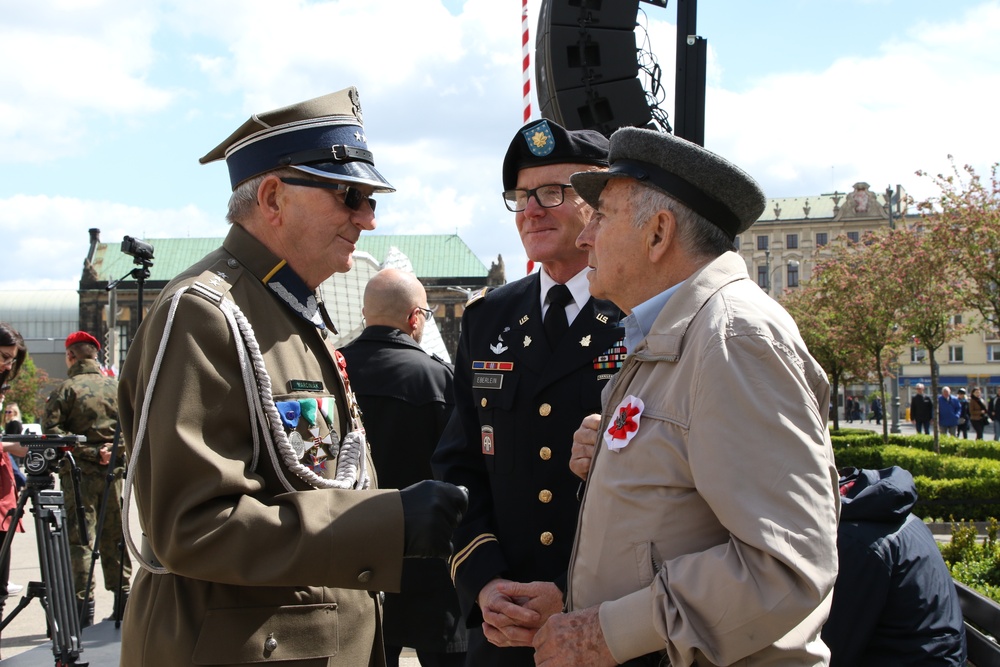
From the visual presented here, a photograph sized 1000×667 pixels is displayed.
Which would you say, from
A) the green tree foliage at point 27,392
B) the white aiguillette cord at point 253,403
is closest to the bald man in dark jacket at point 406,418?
the white aiguillette cord at point 253,403

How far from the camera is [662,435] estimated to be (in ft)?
6.61

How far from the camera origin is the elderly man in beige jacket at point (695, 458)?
1.85 m

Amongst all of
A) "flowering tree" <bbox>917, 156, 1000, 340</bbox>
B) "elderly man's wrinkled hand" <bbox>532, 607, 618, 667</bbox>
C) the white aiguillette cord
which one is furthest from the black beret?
"flowering tree" <bbox>917, 156, 1000, 340</bbox>

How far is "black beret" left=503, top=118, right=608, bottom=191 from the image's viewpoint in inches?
127

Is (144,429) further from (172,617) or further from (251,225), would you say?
(251,225)

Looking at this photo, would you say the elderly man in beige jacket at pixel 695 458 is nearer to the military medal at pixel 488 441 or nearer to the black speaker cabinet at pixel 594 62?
the military medal at pixel 488 441

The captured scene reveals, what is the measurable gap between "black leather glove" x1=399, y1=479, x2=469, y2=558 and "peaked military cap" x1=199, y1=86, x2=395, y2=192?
0.88 m

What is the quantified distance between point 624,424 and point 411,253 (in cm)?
7683

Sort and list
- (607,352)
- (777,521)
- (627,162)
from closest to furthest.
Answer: (777,521), (627,162), (607,352)

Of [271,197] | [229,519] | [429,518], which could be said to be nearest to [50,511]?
[271,197]

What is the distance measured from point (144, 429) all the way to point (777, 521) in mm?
1345

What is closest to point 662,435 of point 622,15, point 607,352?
point 607,352

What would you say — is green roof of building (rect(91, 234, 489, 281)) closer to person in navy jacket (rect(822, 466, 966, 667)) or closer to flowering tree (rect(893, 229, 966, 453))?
flowering tree (rect(893, 229, 966, 453))

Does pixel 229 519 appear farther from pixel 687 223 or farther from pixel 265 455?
pixel 687 223
